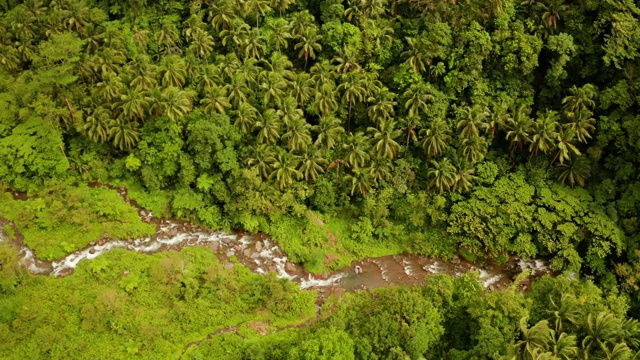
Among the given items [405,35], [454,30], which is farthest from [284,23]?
[454,30]

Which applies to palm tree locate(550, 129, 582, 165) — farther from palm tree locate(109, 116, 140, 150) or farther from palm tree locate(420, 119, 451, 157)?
palm tree locate(109, 116, 140, 150)

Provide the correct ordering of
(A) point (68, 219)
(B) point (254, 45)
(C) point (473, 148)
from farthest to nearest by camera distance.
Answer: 1. (B) point (254, 45)
2. (C) point (473, 148)
3. (A) point (68, 219)

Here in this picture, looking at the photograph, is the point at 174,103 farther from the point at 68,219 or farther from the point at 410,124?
the point at 410,124

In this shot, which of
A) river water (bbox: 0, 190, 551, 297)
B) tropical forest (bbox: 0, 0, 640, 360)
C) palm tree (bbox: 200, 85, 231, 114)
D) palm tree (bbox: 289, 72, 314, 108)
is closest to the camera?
tropical forest (bbox: 0, 0, 640, 360)

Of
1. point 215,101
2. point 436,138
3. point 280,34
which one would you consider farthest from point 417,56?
point 215,101

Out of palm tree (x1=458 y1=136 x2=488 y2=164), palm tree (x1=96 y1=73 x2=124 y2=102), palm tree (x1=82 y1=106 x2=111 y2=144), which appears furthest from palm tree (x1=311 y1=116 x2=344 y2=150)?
palm tree (x1=82 y1=106 x2=111 y2=144)

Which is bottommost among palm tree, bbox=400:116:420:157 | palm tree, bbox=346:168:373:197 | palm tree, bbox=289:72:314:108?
palm tree, bbox=346:168:373:197
